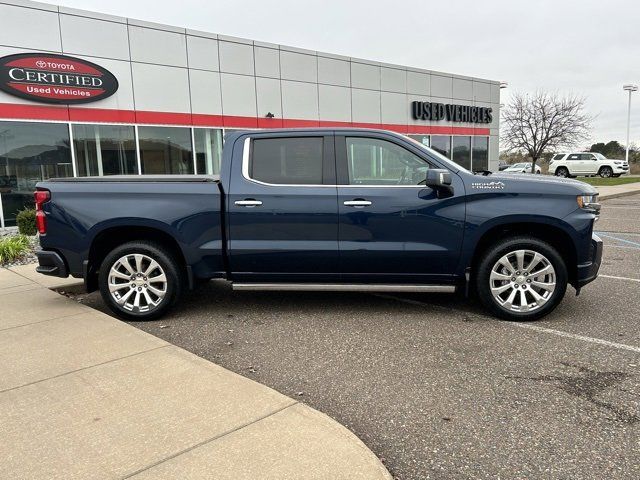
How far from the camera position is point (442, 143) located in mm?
23141

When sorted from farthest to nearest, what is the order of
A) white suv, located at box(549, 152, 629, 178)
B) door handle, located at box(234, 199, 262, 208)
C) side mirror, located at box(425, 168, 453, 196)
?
1. white suv, located at box(549, 152, 629, 178)
2. door handle, located at box(234, 199, 262, 208)
3. side mirror, located at box(425, 168, 453, 196)

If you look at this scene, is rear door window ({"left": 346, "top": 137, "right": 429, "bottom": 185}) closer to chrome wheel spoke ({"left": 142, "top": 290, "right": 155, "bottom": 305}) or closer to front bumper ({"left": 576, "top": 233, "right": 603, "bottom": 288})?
front bumper ({"left": 576, "top": 233, "right": 603, "bottom": 288})

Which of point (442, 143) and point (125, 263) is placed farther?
point (442, 143)

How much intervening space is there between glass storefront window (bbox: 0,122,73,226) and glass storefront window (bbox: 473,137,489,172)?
18.3 m

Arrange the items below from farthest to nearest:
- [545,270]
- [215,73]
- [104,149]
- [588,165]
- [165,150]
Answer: [588,165] < [215,73] < [165,150] < [104,149] < [545,270]

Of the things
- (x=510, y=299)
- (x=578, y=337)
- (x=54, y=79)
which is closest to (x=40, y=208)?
(x=510, y=299)

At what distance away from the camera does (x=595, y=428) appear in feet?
9.68

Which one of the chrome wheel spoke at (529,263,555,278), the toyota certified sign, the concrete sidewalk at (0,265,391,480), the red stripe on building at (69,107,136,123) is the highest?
the toyota certified sign

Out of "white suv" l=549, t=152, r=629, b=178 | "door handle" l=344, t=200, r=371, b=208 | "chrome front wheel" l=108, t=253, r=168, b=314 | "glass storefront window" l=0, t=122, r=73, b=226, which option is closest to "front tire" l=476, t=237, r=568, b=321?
"door handle" l=344, t=200, r=371, b=208

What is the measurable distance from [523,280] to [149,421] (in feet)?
11.7

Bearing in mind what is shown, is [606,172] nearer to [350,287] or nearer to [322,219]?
[350,287]

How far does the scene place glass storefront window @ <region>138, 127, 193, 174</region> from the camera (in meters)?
14.7

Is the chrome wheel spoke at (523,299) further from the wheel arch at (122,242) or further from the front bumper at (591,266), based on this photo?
the wheel arch at (122,242)

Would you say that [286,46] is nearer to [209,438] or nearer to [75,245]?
[75,245]
